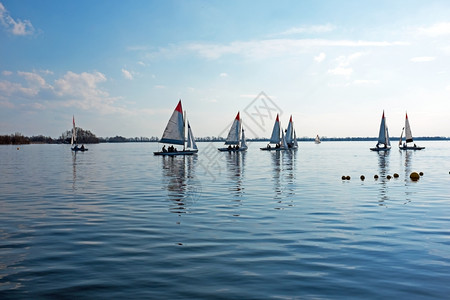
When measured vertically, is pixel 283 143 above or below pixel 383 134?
below

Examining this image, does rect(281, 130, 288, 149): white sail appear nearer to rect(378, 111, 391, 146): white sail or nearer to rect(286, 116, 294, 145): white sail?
rect(286, 116, 294, 145): white sail

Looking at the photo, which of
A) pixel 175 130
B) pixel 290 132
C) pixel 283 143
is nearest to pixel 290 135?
pixel 290 132

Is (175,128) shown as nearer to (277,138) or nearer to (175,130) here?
(175,130)

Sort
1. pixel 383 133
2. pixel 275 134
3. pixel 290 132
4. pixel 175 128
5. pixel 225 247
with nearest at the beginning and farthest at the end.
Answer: pixel 225 247
pixel 175 128
pixel 383 133
pixel 275 134
pixel 290 132

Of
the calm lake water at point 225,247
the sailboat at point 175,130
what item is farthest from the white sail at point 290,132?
the calm lake water at point 225,247

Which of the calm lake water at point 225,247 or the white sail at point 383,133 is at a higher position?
the white sail at point 383,133

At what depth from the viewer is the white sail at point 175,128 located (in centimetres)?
8844

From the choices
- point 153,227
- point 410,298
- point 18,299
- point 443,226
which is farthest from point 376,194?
point 18,299

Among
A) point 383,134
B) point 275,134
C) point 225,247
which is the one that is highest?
point 275,134

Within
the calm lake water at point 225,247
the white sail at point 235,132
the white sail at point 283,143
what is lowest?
the calm lake water at point 225,247

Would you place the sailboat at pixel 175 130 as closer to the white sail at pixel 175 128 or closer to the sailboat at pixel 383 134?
the white sail at pixel 175 128

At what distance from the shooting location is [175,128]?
3509 inches

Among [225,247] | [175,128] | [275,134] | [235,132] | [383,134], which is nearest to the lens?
[225,247]

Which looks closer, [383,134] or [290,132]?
[383,134]
